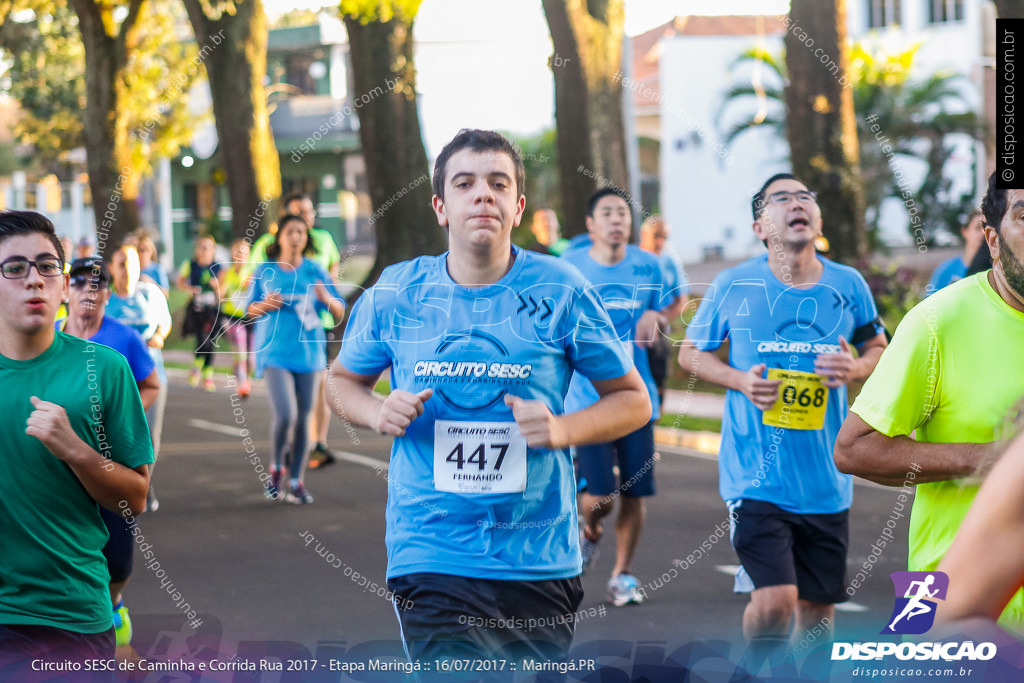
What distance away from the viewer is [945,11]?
3841cm

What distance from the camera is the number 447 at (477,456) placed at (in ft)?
11.2

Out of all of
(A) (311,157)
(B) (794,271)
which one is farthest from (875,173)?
(B) (794,271)

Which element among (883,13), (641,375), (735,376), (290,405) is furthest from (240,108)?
(883,13)

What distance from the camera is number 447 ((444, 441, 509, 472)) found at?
11.2ft

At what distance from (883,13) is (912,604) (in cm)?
4022

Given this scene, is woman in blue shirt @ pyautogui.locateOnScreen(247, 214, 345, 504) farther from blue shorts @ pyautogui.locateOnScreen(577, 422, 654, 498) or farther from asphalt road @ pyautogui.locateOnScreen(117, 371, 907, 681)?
blue shorts @ pyautogui.locateOnScreen(577, 422, 654, 498)

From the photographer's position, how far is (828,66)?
45.5 feet

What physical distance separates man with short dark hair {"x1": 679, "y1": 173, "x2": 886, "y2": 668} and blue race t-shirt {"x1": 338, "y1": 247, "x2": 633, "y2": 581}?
164 centimetres

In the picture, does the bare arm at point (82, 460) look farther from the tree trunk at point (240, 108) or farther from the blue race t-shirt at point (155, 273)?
the tree trunk at point (240, 108)

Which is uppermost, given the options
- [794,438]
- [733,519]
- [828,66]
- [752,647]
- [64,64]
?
[64,64]

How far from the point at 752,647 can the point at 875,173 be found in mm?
24715

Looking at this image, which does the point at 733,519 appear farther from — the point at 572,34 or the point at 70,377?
the point at 572,34

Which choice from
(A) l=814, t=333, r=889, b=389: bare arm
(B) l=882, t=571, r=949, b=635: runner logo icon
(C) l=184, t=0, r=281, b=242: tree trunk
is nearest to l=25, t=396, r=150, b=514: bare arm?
(B) l=882, t=571, r=949, b=635: runner logo icon

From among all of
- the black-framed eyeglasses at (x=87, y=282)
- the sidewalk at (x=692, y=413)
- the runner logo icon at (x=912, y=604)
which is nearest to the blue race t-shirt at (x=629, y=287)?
the black-framed eyeglasses at (x=87, y=282)
